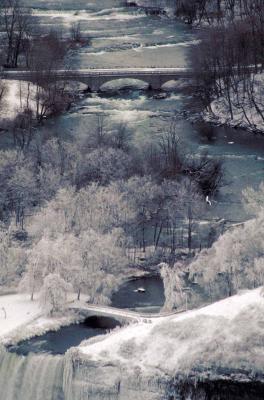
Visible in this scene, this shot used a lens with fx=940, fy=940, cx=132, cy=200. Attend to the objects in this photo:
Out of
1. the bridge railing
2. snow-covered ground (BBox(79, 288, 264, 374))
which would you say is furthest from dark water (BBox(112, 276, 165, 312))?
snow-covered ground (BBox(79, 288, 264, 374))

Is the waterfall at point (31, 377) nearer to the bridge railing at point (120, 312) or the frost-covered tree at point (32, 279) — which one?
the bridge railing at point (120, 312)

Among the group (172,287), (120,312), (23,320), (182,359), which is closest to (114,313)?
(120,312)

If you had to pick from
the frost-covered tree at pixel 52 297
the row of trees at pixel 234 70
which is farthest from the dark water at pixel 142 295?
the row of trees at pixel 234 70

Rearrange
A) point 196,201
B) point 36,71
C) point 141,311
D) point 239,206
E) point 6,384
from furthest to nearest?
1. point 36,71
2. point 239,206
3. point 196,201
4. point 141,311
5. point 6,384

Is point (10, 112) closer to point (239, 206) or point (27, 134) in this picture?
point (27, 134)

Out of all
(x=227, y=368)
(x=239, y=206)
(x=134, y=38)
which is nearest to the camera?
(x=227, y=368)

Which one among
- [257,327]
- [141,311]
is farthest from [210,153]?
[257,327]
